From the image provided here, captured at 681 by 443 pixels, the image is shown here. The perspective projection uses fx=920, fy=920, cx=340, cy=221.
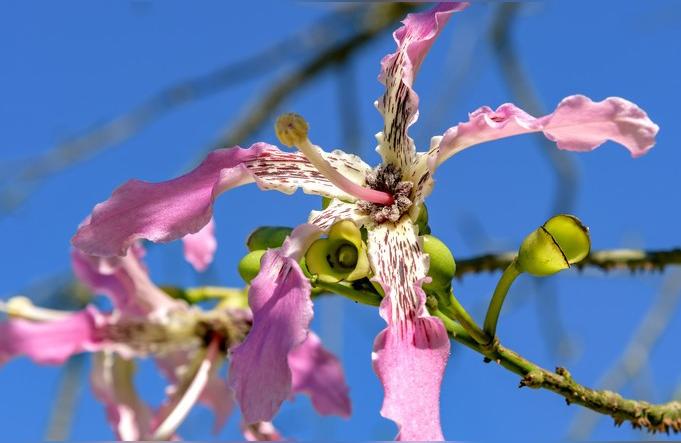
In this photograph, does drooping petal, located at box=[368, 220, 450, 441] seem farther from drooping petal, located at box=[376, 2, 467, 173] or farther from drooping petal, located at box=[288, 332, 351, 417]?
drooping petal, located at box=[288, 332, 351, 417]

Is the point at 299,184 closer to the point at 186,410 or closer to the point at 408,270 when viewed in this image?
the point at 408,270

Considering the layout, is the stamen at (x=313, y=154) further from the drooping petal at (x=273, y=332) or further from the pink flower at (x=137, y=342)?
the pink flower at (x=137, y=342)

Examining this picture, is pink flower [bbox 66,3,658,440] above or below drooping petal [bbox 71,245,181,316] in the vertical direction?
below

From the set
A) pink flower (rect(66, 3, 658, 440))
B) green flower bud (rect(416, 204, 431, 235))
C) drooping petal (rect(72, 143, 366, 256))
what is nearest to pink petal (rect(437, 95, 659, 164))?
pink flower (rect(66, 3, 658, 440))

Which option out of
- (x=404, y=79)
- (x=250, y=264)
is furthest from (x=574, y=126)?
(x=250, y=264)

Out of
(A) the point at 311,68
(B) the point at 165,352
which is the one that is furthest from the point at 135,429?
(A) the point at 311,68

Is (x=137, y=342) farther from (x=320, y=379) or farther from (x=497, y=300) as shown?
(x=497, y=300)
